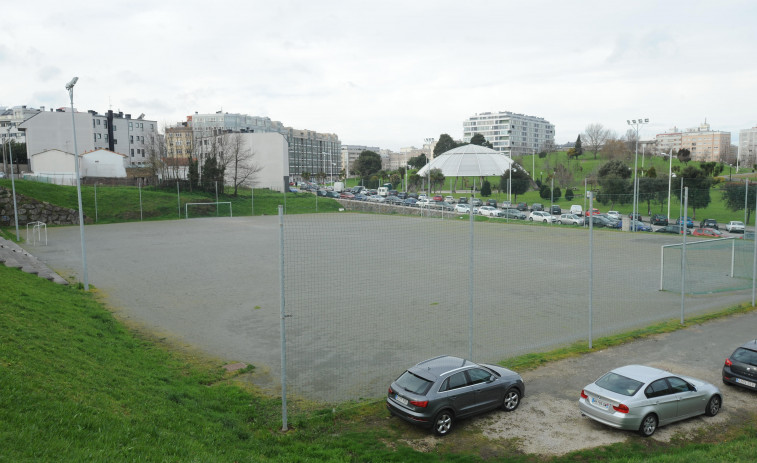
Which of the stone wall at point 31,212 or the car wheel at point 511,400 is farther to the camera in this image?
the stone wall at point 31,212

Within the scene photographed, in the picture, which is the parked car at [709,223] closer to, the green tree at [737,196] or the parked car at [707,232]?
the parked car at [707,232]

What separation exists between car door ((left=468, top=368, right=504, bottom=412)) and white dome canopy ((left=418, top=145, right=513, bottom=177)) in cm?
1221

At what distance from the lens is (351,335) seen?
12133 mm

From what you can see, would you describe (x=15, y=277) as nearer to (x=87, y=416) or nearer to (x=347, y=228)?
(x=87, y=416)

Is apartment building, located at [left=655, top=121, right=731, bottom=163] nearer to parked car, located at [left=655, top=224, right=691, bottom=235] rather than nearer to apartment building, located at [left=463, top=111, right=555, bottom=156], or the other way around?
apartment building, located at [left=463, top=111, right=555, bottom=156]

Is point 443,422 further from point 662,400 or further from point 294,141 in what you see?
point 294,141

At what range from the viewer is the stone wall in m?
34.6

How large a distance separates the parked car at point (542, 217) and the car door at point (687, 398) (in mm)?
32635

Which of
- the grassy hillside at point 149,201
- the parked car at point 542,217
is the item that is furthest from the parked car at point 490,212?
the grassy hillside at point 149,201

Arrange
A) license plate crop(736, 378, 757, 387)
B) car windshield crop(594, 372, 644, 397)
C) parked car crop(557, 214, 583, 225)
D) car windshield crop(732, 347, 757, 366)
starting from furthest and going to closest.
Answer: parked car crop(557, 214, 583, 225) → car windshield crop(732, 347, 757, 366) → license plate crop(736, 378, 757, 387) → car windshield crop(594, 372, 644, 397)

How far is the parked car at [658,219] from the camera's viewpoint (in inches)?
1280

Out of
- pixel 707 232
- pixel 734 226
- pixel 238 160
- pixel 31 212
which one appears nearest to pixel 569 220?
pixel 707 232

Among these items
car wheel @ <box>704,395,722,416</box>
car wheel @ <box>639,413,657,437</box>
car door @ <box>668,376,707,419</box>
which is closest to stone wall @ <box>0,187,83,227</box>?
car wheel @ <box>639,413,657,437</box>

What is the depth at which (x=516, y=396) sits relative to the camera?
830cm
